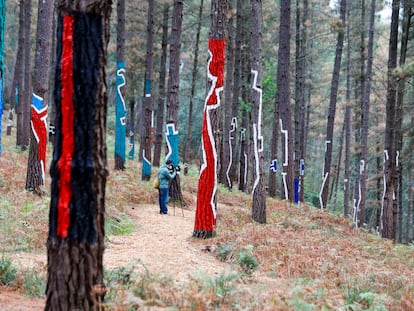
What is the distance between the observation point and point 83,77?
4074 millimetres

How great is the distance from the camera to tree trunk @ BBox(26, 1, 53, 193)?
12.2m

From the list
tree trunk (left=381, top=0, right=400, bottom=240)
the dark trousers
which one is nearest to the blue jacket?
the dark trousers

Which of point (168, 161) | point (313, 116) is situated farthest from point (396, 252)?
point (313, 116)

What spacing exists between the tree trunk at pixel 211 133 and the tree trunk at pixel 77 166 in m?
6.62

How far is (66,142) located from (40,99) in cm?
914

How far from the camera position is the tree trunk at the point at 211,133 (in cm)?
1073

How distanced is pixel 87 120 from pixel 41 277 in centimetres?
298

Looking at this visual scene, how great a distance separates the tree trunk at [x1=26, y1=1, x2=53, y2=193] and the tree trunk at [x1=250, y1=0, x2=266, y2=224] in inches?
204

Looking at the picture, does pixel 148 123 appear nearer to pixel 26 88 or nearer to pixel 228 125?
pixel 26 88

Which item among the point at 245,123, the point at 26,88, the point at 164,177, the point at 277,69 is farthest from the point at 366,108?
the point at 26,88

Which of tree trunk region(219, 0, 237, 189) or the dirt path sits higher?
tree trunk region(219, 0, 237, 189)

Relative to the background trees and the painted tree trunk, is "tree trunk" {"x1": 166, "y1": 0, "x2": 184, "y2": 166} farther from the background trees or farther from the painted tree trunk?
the painted tree trunk

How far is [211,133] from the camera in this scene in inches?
425

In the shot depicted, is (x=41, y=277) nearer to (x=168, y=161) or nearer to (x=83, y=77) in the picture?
(x=83, y=77)
